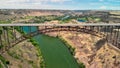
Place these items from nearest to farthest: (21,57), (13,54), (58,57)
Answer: (13,54), (21,57), (58,57)

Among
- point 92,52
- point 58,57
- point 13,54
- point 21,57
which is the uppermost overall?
point 13,54

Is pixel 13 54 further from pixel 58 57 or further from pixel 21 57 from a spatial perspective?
pixel 58 57

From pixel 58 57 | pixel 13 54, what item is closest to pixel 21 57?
pixel 13 54

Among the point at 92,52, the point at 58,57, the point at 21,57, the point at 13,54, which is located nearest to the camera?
the point at 13,54

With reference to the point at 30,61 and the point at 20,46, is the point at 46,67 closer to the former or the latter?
the point at 30,61

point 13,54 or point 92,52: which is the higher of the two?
point 13,54

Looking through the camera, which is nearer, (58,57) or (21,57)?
(21,57)

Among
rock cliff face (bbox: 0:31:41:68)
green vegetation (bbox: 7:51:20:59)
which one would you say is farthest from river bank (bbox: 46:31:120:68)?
Result: green vegetation (bbox: 7:51:20:59)

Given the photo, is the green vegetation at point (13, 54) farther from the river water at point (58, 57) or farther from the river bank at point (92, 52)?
the river bank at point (92, 52)

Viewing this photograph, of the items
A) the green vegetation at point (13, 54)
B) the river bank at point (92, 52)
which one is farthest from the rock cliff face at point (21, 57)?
the river bank at point (92, 52)

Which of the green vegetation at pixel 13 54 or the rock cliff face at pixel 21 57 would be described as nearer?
the rock cliff face at pixel 21 57

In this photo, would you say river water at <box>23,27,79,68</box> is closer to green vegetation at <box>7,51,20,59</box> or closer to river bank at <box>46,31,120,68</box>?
river bank at <box>46,31,120,68</box>
